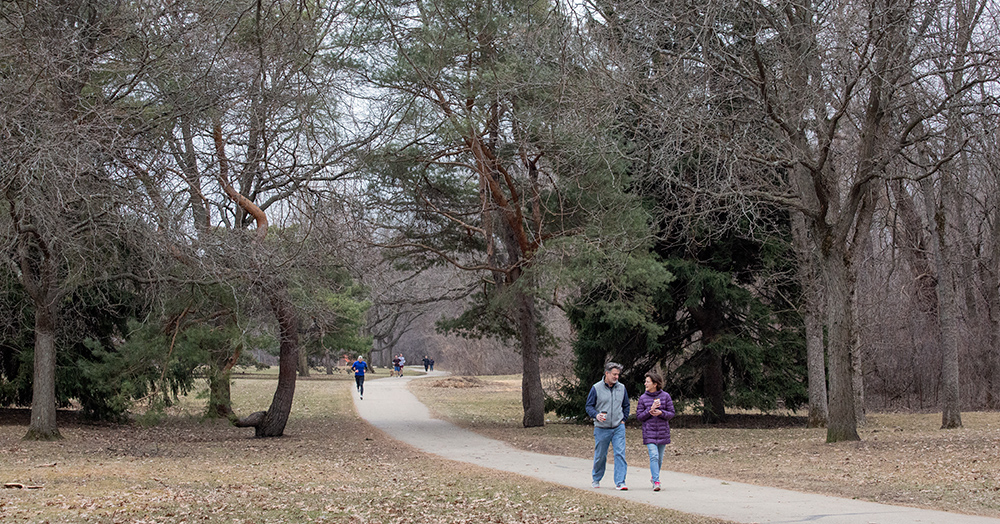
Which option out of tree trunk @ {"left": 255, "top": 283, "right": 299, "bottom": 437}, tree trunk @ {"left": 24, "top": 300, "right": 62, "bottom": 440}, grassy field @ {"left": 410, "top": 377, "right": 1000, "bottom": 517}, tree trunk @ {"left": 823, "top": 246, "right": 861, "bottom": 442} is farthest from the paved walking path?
tree trunk @ {"left": 24, "top": 300, "right": 62, "bottom": 440}

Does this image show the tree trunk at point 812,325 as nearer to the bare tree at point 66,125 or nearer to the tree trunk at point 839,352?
the tree trunk at point 839,352

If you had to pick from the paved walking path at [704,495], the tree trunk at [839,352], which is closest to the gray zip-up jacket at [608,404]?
the paved walking path at [704,495]

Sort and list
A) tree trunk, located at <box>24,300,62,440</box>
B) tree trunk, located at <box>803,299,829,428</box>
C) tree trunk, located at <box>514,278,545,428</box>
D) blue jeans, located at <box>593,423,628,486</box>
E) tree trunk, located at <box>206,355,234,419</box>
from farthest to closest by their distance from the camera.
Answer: tree trunk, located at <box>514,278,545,428</box>
tree trunk, located at <box>803,299,829,428</box>
tree trunk, located at <box>206,355,234,419</box>
tree trunk, located at <box>24,300,62,440</box>
blue jeans, located at <box>593,423,628,486</box>

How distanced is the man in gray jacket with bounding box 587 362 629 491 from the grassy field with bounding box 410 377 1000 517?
32.1 inches

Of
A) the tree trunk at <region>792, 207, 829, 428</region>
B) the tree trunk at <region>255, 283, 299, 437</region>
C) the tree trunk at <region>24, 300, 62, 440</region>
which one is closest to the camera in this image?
the tree trunk at <region>24, 300, 62, 440</region>

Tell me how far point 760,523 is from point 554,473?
572 cm

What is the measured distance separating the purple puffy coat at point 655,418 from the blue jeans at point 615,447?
0.99ft

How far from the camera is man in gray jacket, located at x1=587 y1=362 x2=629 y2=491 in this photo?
10.4m

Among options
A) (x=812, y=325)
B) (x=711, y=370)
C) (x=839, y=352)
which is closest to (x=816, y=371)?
(x=812, y=325)

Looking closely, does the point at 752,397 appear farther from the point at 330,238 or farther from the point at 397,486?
the point at 397,486

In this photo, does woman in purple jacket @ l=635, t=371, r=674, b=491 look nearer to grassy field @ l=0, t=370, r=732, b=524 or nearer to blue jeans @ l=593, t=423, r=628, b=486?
blue jeans @ l=593, t=423, r=628, b=486

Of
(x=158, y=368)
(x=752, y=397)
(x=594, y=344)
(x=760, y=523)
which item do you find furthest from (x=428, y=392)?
(x=760, y=523)

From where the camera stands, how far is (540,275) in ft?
66.9

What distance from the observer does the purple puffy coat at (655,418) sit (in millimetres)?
10391
